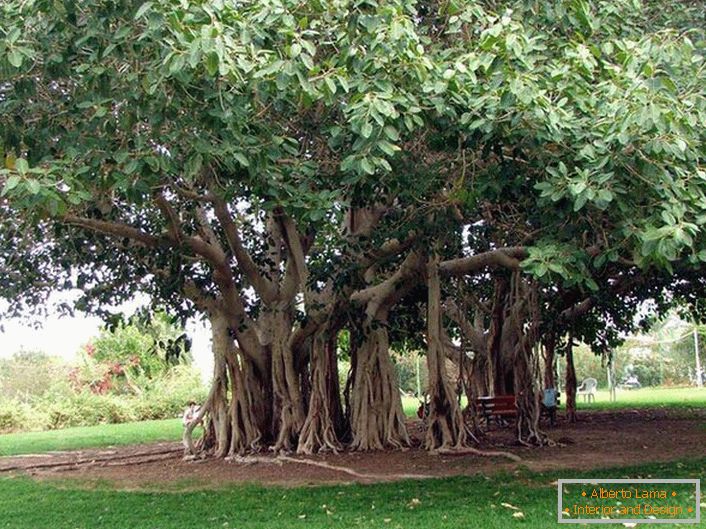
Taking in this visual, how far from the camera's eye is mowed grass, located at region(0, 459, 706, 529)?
20.7 ft

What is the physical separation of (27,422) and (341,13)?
20870 millimetres

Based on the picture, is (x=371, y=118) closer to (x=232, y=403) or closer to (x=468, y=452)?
(x=468, y=452)

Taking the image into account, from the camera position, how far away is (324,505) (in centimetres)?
714

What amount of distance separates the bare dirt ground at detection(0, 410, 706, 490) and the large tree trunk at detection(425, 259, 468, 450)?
1.22 ft

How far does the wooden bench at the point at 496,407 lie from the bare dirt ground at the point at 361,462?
31 cm

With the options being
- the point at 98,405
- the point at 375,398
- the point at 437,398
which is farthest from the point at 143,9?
the point at 98,405

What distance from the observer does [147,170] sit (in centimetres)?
537

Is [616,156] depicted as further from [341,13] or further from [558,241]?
[341,13]

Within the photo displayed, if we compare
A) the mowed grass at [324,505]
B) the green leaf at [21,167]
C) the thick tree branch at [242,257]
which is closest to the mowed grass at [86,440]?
the thick tree branch at [242,257]

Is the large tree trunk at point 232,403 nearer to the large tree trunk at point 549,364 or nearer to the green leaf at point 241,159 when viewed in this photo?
the green leaf at point 241,159

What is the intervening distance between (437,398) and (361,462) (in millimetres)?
1355

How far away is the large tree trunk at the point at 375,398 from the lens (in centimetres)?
1108

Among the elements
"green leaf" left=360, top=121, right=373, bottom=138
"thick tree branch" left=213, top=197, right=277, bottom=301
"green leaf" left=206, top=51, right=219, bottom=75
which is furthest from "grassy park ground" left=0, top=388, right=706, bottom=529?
"green leaf" left=206, top=51, right=219, bottom=75

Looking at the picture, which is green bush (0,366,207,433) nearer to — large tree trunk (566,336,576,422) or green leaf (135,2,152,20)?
large tree trunk (566,336,576,422)
